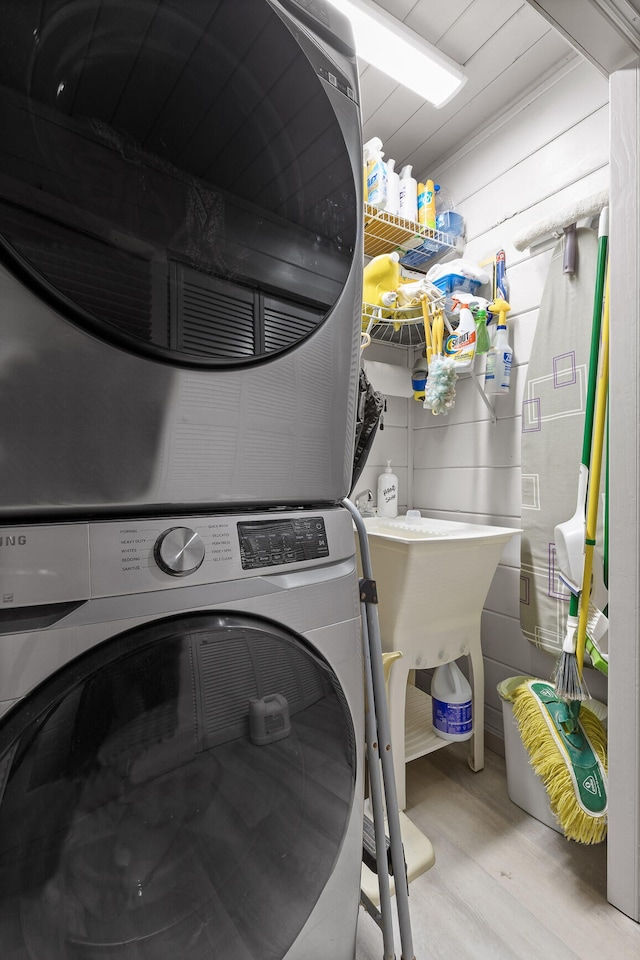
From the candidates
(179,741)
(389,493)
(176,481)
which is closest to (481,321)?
(389,493)

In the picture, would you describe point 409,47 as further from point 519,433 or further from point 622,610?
point 622,610

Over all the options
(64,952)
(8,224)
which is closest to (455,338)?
(8,224)

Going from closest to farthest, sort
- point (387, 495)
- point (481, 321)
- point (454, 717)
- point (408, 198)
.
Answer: point (454, 717)
point (481, 321)
point (408, 198)
point (387, 495)

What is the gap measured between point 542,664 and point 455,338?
3.98ft

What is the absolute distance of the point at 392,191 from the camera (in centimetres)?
179

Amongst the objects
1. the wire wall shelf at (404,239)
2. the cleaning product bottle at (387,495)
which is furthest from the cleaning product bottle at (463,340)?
the cleaning product bottle at (387,495)

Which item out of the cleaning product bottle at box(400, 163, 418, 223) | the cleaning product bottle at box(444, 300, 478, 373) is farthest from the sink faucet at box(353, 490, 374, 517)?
the cleaning product bottle at box(400, 163, 418, 223)

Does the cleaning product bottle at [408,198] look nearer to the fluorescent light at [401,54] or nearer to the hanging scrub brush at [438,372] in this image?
the fluorescent light at [401,54]

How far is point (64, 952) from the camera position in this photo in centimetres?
50

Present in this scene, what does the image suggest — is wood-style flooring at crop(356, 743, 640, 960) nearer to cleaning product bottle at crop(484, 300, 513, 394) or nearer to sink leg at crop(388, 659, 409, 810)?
sink leg at crop(388, 659, 409, 810)

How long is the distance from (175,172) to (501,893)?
1.61 metres

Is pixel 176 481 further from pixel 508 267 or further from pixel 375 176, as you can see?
pixel 508 267

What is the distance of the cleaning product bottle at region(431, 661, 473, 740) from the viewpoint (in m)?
1.49

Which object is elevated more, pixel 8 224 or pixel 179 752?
pixel 8 224
